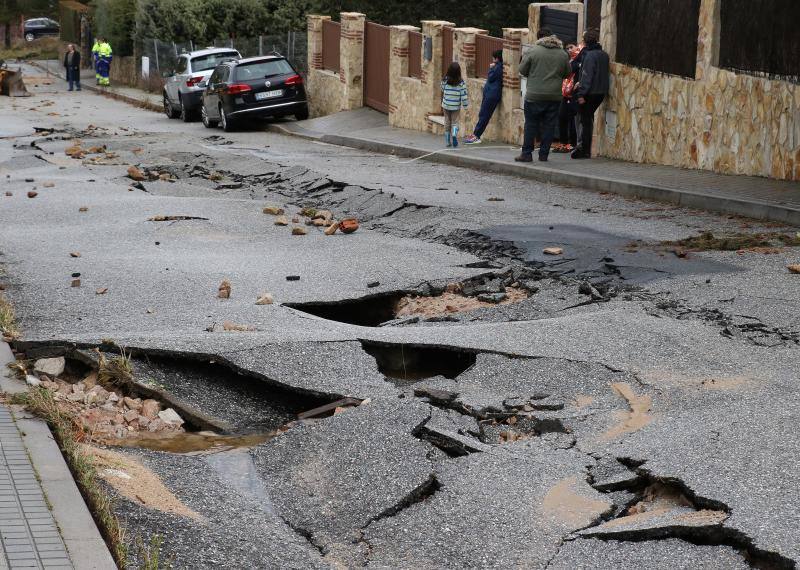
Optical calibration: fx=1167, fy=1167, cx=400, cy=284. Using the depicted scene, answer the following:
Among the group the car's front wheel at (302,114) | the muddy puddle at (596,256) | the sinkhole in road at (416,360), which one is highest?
the car's front wheel at (302,114)

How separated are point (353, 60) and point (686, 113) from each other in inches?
595

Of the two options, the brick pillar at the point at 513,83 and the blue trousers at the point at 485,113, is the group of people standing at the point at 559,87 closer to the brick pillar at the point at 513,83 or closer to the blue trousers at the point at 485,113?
the brick pillar at the point at 513,83

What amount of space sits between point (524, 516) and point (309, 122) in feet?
78.0

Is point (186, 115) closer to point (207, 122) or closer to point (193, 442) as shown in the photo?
point (207, 122)

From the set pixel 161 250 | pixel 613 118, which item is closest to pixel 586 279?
pixel 161 250

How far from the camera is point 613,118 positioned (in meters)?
17.6

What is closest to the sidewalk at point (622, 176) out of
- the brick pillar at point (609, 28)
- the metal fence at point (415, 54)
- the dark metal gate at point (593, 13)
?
the brick pillar at point (609, 28)

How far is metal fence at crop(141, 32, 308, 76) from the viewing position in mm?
38125

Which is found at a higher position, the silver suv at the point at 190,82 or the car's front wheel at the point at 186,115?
the silver suv at the point at 190,82

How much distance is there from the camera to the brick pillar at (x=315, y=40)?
32.8 m

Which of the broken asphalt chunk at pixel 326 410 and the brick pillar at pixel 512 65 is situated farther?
the brick pillar at pixel 512 65

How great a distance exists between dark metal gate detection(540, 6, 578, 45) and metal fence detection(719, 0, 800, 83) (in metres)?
5.53

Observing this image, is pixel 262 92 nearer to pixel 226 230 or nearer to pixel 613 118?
pixel 613 118

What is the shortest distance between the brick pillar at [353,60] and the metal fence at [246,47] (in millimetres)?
7945
